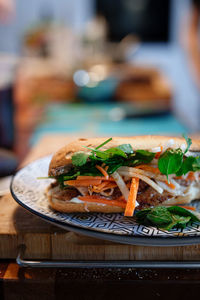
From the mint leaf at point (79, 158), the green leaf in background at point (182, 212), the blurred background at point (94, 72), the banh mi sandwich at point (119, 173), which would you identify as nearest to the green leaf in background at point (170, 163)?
the banh mi sandwich at point (119, 173)

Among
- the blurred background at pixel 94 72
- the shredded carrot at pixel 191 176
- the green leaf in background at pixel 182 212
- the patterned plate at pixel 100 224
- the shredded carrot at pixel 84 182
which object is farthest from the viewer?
the blurred background at pixel 94 72

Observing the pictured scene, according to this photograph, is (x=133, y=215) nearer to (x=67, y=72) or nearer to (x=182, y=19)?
(x=67, y=72)

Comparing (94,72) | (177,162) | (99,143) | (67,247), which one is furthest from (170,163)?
(94,72)

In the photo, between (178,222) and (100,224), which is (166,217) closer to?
(178,222)

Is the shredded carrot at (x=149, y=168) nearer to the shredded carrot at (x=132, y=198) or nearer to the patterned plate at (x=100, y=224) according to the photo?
the shredded carrot at (x=132, y=198)

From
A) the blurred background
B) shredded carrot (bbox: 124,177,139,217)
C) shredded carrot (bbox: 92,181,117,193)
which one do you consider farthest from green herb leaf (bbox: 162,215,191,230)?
the blurred background
